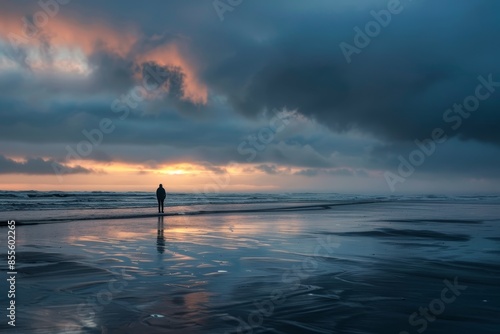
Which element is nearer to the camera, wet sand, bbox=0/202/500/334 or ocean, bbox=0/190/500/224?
wet sand, bbox=0/202/500/334

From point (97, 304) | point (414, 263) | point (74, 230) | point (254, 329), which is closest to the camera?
point (254, 329)

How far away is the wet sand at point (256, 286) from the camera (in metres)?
6.94

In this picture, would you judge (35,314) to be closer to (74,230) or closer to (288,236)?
(288,236)

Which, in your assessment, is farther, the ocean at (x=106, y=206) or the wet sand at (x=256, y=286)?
the ocean at (x=106, y=206)

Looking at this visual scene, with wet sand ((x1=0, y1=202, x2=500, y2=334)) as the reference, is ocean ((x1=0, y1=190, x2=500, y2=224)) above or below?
above

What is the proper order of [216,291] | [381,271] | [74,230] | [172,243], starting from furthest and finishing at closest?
[74,230] < [172,243] < [381,271] < [216,291]

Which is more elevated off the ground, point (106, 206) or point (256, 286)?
point (106, 206)

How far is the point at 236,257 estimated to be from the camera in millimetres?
13531

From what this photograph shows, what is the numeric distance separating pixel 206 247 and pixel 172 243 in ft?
5.59

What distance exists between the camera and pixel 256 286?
31.2 ft

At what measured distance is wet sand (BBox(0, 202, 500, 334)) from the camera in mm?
6938

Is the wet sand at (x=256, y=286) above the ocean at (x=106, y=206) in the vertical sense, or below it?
below

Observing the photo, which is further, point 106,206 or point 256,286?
point 106,206

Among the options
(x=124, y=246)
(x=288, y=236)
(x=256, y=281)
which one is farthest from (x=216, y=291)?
(x=288, y=236)
